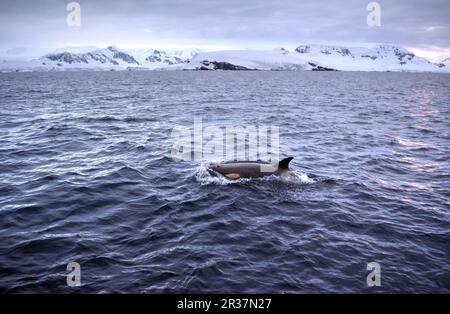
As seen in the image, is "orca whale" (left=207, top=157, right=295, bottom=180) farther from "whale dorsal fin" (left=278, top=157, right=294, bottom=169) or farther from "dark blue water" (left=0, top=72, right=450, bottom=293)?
"dark blue water" (left=0, top=72, right=450, bottom=293)

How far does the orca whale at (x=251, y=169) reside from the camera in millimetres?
18078

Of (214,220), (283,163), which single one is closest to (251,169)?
(283,163)

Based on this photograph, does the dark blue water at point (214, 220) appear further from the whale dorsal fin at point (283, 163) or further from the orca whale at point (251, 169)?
the whale dorsal fin at point (283, 163)

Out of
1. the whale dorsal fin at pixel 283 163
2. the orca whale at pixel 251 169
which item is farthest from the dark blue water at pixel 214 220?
the whale dorsal fin at pixel 283 163

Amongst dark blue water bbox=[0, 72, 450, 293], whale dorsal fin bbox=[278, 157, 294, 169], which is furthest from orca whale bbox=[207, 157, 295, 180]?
dark blue water bbox=[0, 72, 450, 293]

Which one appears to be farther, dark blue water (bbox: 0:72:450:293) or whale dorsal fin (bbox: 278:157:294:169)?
whale dorsal fin (bbox: 278:157:294:169)

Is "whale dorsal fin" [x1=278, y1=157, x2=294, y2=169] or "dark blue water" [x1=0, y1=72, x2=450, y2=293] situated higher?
"whale dorsal fin" [x1=278, y1=157, x2=294, y2=169]

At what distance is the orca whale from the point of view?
712 inches

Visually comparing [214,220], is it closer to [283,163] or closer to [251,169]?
[251,169]

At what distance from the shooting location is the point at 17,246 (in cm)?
1178

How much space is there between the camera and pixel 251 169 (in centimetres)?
1820

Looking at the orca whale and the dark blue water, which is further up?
the orca whale
